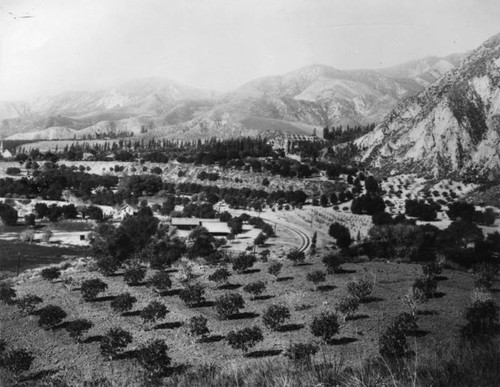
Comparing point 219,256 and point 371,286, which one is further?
point 219,256

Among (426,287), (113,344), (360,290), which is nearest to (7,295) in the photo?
(113,344)

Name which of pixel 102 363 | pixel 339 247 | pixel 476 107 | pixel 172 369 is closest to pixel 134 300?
pixel 102 363

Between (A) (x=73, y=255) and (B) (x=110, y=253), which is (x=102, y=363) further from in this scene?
(A) (x=73, y=255)

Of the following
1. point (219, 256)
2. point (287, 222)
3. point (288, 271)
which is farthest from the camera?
point (287, 222)

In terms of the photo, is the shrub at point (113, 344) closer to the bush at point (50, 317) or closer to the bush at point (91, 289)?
the bush at point (50, 317)

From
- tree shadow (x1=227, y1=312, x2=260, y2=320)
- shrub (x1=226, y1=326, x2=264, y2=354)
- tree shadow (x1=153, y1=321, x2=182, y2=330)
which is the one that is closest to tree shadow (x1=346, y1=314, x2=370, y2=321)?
tree shadow (x1=227, y1=312, x2=260, y2=320)

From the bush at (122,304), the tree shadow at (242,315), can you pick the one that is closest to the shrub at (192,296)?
the tree shadow at (242,315)

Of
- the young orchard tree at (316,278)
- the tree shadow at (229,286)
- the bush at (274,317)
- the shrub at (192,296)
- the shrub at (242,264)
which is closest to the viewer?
the bush at (274,317)
